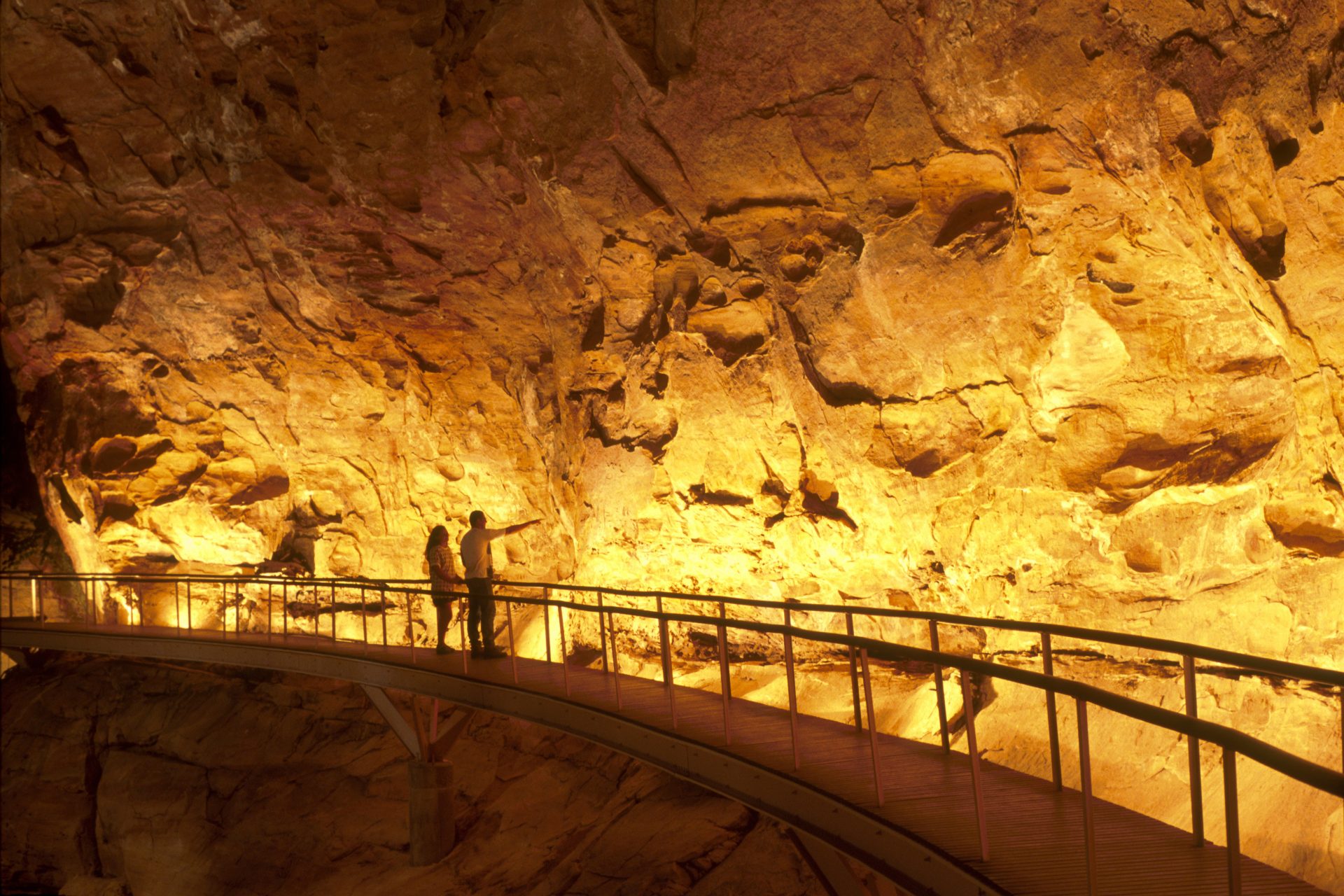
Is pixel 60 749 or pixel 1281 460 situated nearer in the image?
pixel 1281 460

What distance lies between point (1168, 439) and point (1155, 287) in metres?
1.03

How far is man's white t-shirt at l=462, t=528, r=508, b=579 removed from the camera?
342 inches

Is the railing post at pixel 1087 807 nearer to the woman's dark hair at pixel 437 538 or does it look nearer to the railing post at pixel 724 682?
the railing post at pixel 724 682

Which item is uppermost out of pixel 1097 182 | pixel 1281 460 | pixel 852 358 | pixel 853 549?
pixel 1097 182

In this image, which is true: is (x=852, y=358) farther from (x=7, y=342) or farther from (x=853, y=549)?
(x=7, y=342)

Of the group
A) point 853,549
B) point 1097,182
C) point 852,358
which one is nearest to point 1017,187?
point 1097,182

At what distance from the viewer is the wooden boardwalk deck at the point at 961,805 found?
3.89m

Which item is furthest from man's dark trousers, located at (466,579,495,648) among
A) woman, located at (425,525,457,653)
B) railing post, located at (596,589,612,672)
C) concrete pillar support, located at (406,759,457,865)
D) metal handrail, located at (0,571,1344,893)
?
metal handrail, located at (0,571,1344,893)

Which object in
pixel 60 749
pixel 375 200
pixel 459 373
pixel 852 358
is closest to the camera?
pixel 852 358

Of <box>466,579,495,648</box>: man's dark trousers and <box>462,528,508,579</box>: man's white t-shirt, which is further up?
<box>462,528,508,579</box>: man's white t-shirt

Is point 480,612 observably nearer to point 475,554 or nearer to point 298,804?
point 475,554

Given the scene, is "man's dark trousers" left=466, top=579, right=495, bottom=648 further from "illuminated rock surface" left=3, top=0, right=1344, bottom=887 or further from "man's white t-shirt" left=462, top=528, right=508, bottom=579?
"illuminated rock surface" left=3, top=0, right=1344, bottom=887

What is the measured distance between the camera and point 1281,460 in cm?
646

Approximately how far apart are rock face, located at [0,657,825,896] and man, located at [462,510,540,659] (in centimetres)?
199
